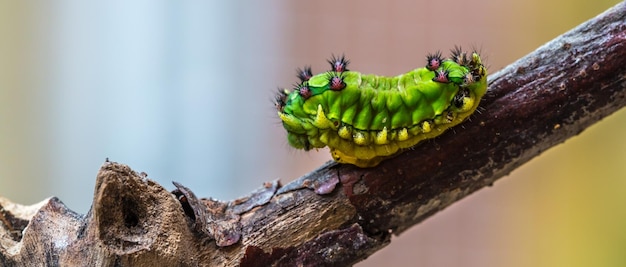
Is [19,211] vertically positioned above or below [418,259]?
below

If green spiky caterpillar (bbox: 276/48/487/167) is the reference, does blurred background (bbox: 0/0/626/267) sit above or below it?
above

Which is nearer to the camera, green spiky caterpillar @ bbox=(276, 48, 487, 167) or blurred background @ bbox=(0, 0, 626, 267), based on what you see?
green spiky caterpillar @ bbox=(276, 48, 487, 167)

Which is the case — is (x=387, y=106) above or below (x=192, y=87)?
below

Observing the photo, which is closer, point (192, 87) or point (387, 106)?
point (387, 106)

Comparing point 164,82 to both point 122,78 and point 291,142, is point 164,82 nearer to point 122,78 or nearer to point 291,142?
point 122,78

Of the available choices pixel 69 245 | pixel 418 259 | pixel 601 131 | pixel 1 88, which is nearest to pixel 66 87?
pixel 1 88
